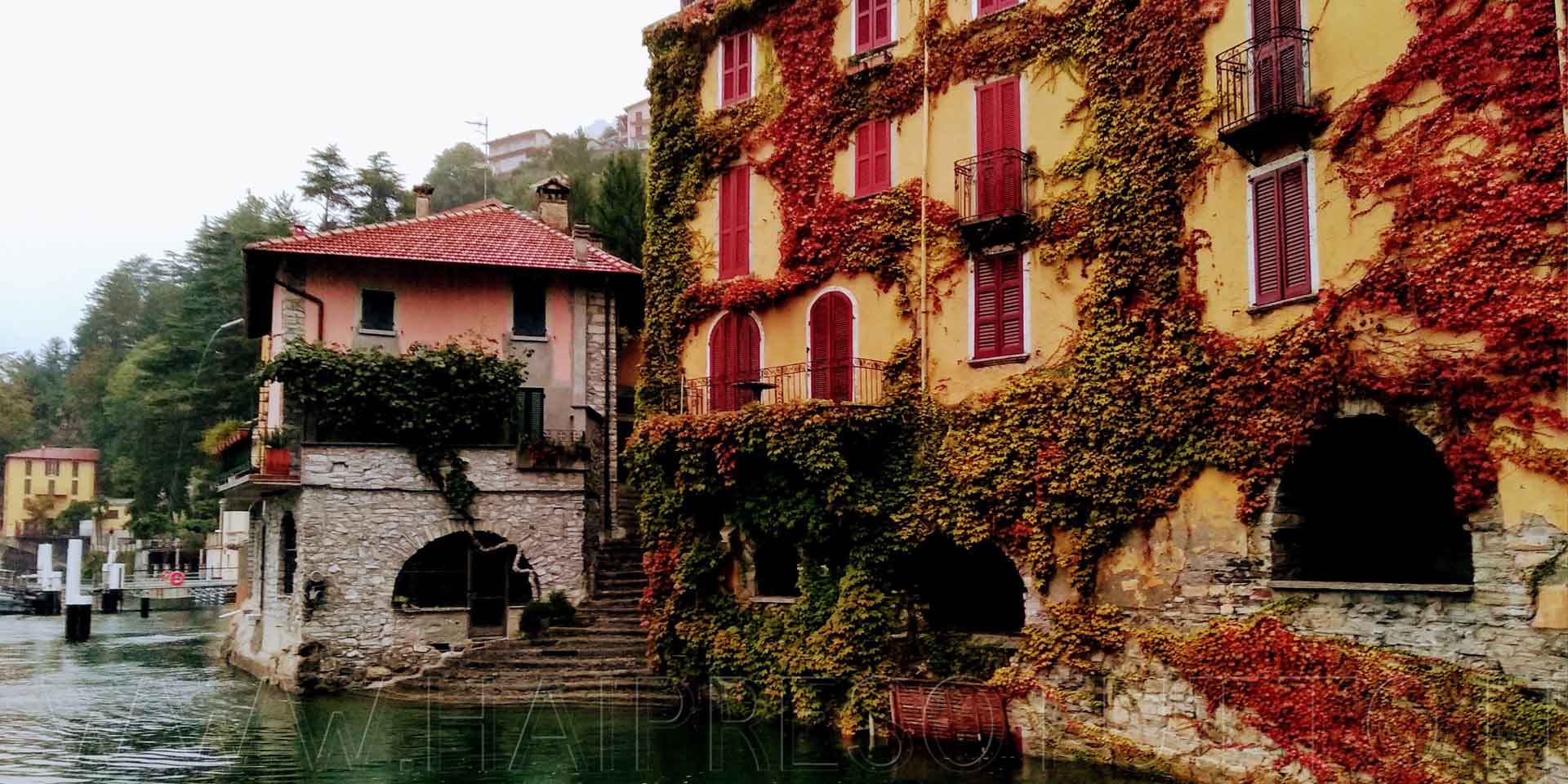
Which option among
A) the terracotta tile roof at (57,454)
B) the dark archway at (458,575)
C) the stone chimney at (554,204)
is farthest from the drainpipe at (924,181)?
the terracotta tile roof at (57,454)

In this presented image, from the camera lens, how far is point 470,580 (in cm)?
2773

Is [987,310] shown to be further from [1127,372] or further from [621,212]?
[621,212]

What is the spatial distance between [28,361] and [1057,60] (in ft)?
418

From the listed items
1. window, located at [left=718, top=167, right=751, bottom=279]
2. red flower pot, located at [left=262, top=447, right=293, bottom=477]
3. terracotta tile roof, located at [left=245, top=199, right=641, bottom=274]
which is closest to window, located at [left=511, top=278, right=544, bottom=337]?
terracotta tile roof, located at [left=245, top=199, right=641, bottom=274]

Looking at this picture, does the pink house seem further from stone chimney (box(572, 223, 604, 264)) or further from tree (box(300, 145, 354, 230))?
tree (box(300, 145, 354, 230))

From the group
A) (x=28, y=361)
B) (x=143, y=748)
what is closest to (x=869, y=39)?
(x=143, y=748)

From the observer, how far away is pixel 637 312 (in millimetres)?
34125

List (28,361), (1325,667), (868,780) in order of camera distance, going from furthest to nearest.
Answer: (28,361)
(868,780)
(1325,667)

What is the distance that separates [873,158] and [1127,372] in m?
6.83

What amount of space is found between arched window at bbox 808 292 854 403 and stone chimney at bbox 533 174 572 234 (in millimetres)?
13377

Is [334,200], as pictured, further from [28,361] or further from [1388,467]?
[28,361]

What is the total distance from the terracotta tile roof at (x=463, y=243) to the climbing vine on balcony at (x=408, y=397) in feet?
7.94

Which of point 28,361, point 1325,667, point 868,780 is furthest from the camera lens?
point 28,361

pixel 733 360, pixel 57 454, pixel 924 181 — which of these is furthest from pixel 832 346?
pixel 57 454
